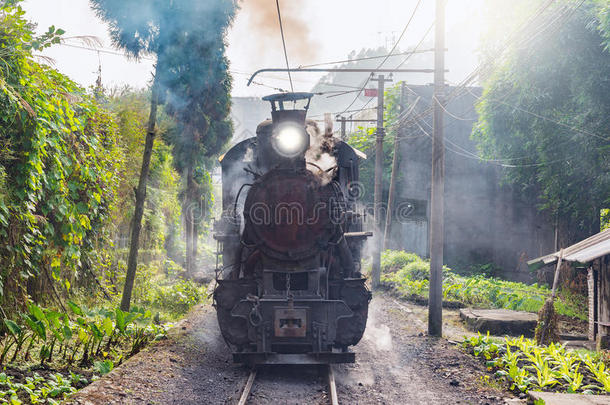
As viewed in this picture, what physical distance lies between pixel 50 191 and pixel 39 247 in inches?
33.7

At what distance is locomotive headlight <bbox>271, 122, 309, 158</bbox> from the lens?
7172mm

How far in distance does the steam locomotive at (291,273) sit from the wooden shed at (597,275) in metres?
4.66

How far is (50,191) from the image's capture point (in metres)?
7.63

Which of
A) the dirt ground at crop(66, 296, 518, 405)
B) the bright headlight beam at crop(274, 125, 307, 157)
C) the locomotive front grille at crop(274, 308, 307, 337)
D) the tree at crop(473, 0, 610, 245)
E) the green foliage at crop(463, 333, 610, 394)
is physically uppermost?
the tree at crop(473, 0, 610, 245)

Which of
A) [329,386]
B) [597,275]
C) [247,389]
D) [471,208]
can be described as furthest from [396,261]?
[247,389]

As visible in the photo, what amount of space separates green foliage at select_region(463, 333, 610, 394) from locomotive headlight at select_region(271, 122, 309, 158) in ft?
13.5

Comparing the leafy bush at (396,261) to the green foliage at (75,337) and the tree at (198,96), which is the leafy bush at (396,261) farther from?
the green foliage at (75,337)

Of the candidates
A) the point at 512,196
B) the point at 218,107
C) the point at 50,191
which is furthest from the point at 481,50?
the point at 50,191

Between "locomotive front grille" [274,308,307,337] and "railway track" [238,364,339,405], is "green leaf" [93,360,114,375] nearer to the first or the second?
"railway track" [238,364,339,405]

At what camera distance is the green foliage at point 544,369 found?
6.18 meters

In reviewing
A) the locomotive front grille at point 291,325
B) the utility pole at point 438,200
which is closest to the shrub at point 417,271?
the utility pole at point 438,200

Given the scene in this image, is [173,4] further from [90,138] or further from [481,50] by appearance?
[481,50]

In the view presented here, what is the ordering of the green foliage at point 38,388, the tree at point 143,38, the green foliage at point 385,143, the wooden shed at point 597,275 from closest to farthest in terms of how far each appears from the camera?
1. the green foliage at point 38,388
2. the tree at point 143,38
3. the wooden shed at point 597,275
4. the green foliage at point 385,143

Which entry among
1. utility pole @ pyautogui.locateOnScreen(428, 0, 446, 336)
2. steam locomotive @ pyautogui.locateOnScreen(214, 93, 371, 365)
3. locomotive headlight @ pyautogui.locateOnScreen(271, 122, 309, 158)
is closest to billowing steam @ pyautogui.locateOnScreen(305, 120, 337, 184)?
steam locomotive @ pyautogui.locateOnScreen(214, 93, 371, 365)
